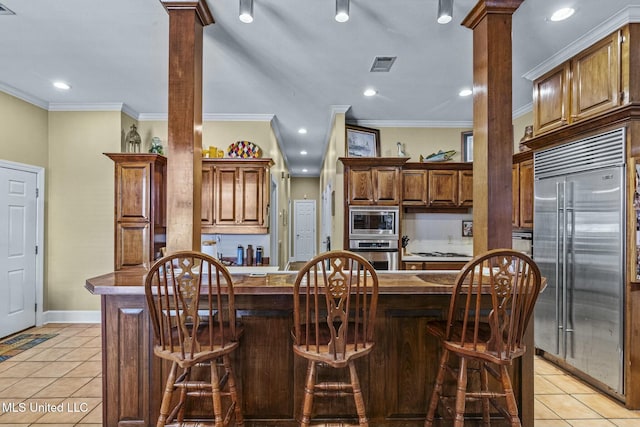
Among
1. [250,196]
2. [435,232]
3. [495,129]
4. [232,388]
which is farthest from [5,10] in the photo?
[435,232]

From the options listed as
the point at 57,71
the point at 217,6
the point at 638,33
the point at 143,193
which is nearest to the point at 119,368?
the point at 217,6

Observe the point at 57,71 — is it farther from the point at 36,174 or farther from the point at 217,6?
the point at 217,6

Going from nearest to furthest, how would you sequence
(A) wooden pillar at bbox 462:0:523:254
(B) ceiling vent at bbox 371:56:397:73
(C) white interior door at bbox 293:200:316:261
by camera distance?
(A) wooden pillar at bbox 462:0:523:254
(B) ceiling vent at bbox 371:56:397:73
(C) white interior door at bbox 293:200:316:261

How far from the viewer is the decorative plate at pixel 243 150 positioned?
4777 millimetres

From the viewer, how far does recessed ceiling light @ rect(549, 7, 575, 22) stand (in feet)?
7.97

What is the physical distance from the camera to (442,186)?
4828 mm

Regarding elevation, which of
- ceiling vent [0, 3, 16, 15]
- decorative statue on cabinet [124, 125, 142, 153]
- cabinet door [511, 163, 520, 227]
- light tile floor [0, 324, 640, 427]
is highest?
ceiling vent [0, 3, 16, 15]

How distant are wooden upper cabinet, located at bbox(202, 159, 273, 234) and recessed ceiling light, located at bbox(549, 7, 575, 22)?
3.15 meters

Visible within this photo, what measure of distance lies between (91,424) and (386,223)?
11.2 ft

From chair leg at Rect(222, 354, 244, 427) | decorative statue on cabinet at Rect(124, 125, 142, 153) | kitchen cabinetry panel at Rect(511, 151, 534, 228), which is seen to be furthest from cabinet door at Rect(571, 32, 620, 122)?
decorative statue on cabinet at Rect(124, 125, 142, 153)

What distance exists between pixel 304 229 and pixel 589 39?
8.74m

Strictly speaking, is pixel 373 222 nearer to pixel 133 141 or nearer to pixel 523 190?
pixel 523 190

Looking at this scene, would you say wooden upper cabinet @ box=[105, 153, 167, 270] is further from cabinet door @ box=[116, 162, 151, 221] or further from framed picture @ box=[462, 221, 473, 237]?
framed picture @ box=[462, 221, 473, 237]

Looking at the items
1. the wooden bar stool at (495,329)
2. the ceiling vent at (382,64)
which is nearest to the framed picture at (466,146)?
the ceiling vent at (382,64)
